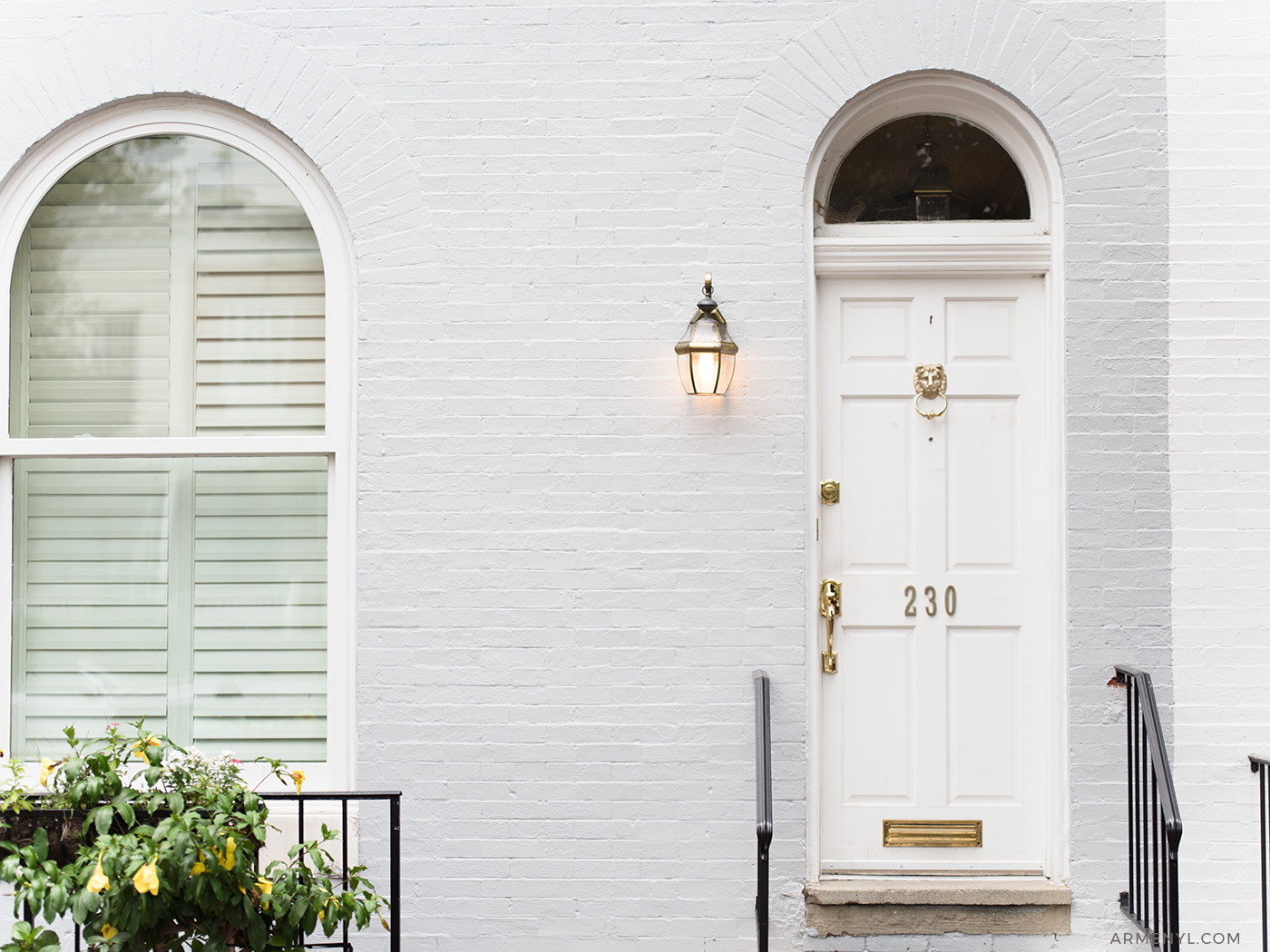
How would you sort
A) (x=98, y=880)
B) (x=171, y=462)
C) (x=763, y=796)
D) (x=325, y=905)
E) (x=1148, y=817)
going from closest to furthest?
(x=98, y=880) → (x=325, y=905) → (x=763, y=796) → (x=1148, y=817) → (x=171, y=462)

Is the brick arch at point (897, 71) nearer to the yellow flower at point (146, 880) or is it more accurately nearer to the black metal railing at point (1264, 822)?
the black metal railing at point (1264, 822)

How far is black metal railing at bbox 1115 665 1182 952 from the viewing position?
3324 millimetres

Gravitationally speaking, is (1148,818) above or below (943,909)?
above

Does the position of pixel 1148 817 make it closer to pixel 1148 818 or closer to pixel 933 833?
pixel 1148 818

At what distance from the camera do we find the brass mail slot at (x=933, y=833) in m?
3.98

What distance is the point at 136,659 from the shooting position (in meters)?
4.08

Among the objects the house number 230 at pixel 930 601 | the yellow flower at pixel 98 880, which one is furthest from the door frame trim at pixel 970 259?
the yellow flower at pixel 98 880

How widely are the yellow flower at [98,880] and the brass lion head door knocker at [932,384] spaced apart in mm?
3177

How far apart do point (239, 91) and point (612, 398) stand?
6.28 feet

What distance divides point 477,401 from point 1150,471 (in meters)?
2.61

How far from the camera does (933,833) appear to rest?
13.1 ft

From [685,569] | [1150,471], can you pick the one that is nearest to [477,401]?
[685,569]

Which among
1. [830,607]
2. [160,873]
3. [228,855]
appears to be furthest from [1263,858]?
[160,873]

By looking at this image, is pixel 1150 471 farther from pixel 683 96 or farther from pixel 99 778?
pixel 99 778
